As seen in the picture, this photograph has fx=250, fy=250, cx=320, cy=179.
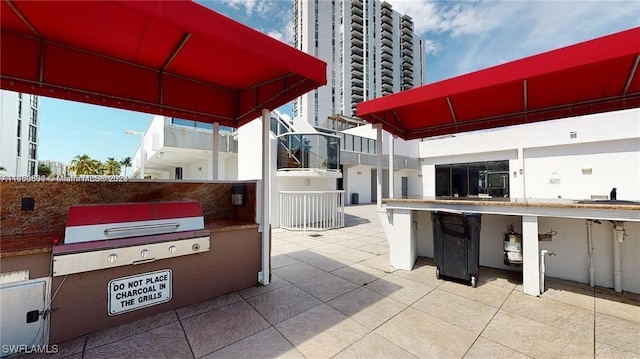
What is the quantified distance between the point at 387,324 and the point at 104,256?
8.41 feet

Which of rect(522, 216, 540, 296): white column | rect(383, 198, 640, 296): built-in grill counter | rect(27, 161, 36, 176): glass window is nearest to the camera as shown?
rect(383, 198, 640, 296): built-in grill counter

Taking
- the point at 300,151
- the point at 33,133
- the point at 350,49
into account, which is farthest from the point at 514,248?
the point at 350,49

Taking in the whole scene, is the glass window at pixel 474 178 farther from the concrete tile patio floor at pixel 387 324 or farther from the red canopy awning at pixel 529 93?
the concrete tile patio floor at pixel 387 324

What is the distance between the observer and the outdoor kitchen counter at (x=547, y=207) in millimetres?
2492

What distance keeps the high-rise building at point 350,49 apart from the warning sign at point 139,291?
125 ft

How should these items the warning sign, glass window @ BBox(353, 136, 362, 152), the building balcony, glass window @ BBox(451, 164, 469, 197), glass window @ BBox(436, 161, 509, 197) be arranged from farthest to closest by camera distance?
the building balcony < glass window @ BBox(353, 136, 362, 152) < glass window @ BBox(451, 164, 469, 197) < glass window @ BBox(436, 161, 509, 197) < the warning sign

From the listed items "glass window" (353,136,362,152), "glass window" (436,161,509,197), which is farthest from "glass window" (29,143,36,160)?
"glass window" (436,161,509,197)

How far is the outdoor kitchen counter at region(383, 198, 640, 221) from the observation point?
249cm

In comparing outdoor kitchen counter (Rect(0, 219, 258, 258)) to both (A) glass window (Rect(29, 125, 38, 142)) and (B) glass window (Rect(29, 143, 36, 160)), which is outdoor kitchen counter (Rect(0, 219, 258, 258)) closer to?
(B) glass window (Rect(29, 143, 36, 160))

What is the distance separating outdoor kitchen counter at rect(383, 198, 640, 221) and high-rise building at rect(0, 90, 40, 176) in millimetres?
20400

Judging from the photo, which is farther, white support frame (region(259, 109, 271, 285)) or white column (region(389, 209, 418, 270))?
white column (region(389, 209, 418, 270))

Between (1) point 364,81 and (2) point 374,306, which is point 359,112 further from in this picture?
(1) point 364,81

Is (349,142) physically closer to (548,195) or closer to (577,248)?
(548,195)

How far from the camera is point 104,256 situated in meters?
2.13
